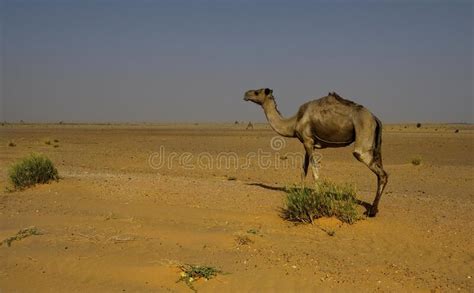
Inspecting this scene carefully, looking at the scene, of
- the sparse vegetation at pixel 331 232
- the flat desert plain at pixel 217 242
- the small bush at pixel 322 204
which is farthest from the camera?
the small bush at pixel 322 204

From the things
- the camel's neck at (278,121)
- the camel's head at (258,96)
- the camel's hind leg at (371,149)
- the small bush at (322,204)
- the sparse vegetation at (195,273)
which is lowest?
the sparse vegetation at (195,273)

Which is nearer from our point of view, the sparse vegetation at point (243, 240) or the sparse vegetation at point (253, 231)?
the sparse vegetation at point (243, 240)

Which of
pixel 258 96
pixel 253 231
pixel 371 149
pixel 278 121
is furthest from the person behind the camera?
pixel 258 96

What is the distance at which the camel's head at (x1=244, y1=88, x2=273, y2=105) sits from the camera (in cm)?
1344

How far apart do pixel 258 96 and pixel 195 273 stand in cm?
705

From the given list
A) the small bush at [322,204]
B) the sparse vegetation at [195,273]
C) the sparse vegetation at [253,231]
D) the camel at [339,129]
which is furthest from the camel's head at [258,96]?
the sparse vegetation at [195,273]

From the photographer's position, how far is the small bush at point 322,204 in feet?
33.1

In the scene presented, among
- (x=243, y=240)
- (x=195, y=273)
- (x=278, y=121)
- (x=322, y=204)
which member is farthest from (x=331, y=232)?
(x=278, y=121)

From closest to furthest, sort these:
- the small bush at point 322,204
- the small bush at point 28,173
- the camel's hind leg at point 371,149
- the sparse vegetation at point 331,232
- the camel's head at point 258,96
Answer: the sparse vegetation at point 331,232 < the small bush at point 322,204 < the camel's hind leg at point 371,149 < the camel's head at point 258,96 < the small bush at point 28,173

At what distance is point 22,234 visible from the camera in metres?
9.48

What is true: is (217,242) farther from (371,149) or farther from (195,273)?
(371,149)

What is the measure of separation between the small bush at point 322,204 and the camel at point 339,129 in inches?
28.4

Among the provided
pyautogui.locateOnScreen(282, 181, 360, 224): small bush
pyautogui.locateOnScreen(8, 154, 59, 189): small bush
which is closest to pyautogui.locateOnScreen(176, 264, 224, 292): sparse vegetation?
pyautogui.locateOnScreen(282, 181, 360, 224): small bush

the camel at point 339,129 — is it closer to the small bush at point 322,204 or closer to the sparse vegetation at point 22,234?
the small bush at point 322,204
